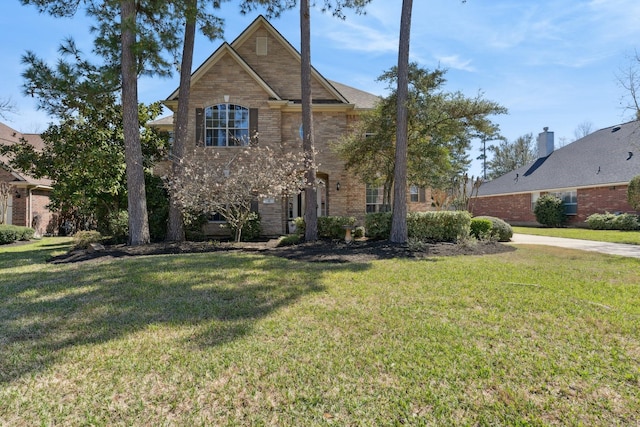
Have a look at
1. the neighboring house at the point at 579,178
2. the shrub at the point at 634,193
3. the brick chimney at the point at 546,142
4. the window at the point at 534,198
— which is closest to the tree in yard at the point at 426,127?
the neighboring house at the point at 579,178

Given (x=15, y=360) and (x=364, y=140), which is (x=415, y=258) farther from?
(x=15, y=360)

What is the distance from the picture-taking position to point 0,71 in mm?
14273

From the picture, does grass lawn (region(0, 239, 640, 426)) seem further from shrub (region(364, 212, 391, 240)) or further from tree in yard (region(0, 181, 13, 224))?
tree in yard (region(0, 181, 13, 224))

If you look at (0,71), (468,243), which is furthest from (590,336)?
(0,71)

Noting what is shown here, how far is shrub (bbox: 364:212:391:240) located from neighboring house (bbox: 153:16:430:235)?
3272 millimetres

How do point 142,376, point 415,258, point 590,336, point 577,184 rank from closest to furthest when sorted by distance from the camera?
1. point 142,376
2. point 590,336
3. point 415,258
4. point 577,184

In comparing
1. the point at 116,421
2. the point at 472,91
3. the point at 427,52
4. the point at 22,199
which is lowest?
the point at 116,421

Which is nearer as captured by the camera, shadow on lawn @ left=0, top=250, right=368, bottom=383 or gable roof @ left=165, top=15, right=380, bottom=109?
shadow on lawn @ left=0, top=250, right=368, bottom=383

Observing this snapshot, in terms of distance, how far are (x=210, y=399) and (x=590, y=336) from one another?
3764mm

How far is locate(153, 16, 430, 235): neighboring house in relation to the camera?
14219mm

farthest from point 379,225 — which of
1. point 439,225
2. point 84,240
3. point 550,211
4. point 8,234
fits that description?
point 550,211

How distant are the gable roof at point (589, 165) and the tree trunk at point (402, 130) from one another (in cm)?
1392

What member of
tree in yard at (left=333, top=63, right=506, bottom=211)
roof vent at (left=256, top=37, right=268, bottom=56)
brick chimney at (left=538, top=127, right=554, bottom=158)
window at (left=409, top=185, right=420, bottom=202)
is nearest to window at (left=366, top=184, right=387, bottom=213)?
window at (left=409, top=185, right=420, bottom=202)

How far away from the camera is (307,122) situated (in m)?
10.4
